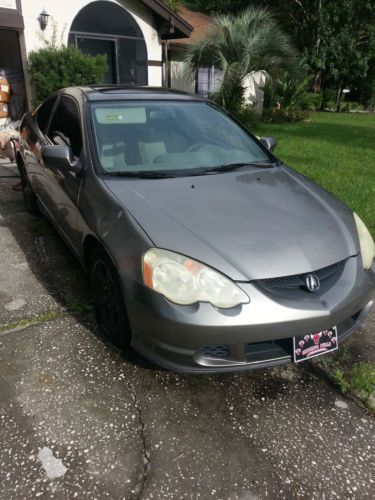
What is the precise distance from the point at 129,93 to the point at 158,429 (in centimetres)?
251

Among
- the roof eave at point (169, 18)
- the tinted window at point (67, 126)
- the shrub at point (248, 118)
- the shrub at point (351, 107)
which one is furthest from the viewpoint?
the shrub at point (351, 107)

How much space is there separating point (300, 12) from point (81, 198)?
2330cm

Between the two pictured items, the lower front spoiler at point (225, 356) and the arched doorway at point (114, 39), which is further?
the arched doorway at point (114, 39)

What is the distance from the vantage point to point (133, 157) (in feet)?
9.23

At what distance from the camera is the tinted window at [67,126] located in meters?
2.98

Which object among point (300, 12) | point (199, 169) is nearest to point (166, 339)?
point (199, 169)

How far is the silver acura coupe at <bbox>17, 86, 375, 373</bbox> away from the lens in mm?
1919

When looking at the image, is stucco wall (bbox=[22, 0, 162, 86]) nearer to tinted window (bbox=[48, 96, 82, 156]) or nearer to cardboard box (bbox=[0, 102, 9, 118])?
cardboard box (bbox=[0, 102, 9, 118])

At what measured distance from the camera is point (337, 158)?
8023 millimetres

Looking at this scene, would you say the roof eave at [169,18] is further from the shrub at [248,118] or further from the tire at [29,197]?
the tire at [29,197]

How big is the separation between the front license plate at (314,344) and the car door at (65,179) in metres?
1.60

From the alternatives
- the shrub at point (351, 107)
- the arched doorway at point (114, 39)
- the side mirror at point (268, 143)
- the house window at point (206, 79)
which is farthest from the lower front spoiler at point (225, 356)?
the shrub at point (351, 107)

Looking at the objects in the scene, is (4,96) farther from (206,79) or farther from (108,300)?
(108,300)

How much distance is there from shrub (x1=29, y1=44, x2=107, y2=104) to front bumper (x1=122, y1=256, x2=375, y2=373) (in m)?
8.68
